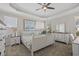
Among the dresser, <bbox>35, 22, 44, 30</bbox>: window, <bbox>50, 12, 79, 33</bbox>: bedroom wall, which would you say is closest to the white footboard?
<bbox>35, 22, 44, 30</bbox>: window

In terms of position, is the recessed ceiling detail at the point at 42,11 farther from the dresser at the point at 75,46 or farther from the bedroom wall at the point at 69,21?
the dresser at the point at 75,46

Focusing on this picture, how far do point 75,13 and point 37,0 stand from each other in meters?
0.68

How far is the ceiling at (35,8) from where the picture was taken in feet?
5.00

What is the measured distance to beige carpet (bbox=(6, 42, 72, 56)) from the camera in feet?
5.04

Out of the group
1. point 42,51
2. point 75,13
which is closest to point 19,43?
point 42,51

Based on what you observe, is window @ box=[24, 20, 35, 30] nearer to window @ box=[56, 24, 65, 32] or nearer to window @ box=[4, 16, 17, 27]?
window @ box=[4, 16, 17, 27]

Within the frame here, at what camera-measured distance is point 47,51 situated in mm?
1573

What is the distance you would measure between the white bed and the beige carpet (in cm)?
7

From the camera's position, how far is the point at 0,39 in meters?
1.55

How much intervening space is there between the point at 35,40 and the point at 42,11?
51 cm

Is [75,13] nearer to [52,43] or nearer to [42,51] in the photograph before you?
[52,43]

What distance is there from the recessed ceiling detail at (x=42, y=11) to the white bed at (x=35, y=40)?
37cm

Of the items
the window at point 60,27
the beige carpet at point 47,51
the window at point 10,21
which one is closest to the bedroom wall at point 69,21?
the window at point 60,27

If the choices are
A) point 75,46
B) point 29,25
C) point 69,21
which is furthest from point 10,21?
point 75,46
